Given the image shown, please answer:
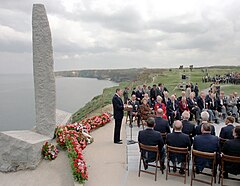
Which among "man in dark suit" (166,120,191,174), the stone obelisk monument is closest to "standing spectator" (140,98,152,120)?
the stone obelisk monument

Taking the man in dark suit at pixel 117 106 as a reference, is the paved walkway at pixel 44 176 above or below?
below

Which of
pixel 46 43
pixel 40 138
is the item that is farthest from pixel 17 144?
pixel 46 43

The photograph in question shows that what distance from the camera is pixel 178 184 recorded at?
5.34 metres

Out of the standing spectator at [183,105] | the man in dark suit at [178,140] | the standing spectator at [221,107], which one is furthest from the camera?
the standing spectator at [221,107]

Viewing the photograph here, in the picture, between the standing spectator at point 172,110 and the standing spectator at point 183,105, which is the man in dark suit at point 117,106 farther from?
the standing spectator at point 183,105

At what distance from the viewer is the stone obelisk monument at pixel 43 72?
7.79 m

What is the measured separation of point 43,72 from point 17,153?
265 cm

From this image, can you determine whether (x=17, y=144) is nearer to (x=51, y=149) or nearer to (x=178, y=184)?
(x=51, y=149)

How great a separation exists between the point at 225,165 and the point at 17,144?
5564 mm

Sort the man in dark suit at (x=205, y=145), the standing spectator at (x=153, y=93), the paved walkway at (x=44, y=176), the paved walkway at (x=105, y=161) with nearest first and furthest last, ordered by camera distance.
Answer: the man in dark suit at (x=205, y=145) → the paved walkway at (x=105, y=161) → the paved walkway at (x=44, y=176) → the standing spectator at (x=153, y=93)

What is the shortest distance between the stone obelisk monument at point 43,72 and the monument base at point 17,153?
1.03m

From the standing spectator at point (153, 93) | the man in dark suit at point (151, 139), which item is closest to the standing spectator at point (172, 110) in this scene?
the standing spectator at point (153, 93)

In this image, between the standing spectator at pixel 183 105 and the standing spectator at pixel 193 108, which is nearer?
the standing spectator at pixel 183 105

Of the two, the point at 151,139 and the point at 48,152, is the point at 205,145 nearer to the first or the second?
the point at 151,139
